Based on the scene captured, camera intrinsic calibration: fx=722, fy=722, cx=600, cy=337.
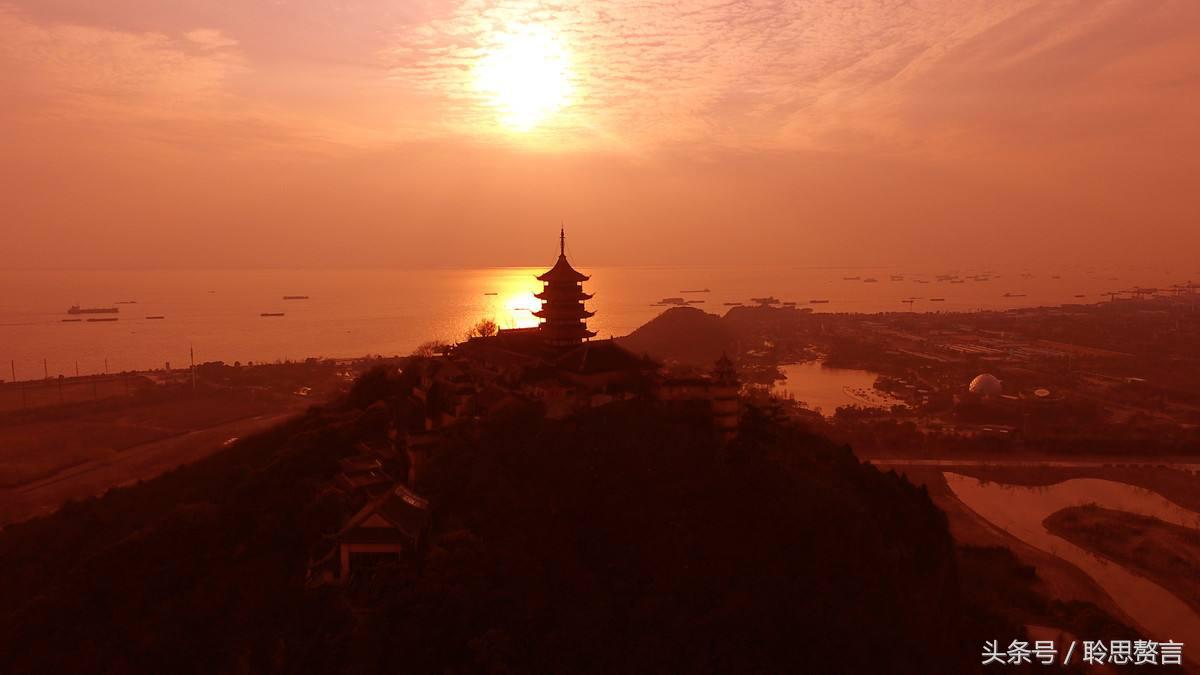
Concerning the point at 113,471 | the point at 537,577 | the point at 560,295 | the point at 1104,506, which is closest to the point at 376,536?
the point at 537,577

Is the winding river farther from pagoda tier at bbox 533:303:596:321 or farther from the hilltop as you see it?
pagoda tier at bbox 533:303:596:321

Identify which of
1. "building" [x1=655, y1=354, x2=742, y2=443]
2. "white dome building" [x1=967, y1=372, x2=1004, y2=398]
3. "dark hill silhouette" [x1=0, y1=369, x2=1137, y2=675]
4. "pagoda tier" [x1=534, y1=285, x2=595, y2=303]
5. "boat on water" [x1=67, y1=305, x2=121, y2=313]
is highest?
"pagoda tier" [x1=534, y1=285, x2=595, y2=303]

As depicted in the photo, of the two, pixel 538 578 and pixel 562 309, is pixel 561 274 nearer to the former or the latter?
pixel 562 309

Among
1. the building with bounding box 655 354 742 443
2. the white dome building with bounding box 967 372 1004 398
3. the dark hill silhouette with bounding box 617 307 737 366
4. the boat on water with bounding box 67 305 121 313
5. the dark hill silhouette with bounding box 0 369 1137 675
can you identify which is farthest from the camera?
the boat on water with bounding box 67 305 121 313

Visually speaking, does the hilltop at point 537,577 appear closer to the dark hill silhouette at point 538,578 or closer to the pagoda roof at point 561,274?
the dark hill silhouette at point 538,578

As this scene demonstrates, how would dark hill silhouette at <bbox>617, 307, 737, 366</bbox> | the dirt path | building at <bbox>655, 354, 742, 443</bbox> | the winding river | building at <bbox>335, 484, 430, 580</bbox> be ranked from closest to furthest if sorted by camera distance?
1. building at <bbox>335, 484, 430, 580</bbox>
2. building at <bbox>655, 354, 742, 443</bbox>
3. the winding river
4. the dirt path
5. dark hill silhouette at <bbox>617, 307, 737, 366</bbox>

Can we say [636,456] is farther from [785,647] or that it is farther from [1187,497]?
[1187,497]

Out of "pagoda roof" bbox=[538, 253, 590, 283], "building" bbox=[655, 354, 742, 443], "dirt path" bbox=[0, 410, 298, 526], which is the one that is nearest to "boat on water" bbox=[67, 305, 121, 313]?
"dirt path" bbox=[0, 410, 298, 526]

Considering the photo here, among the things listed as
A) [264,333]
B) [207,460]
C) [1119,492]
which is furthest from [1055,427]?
[264,333]
